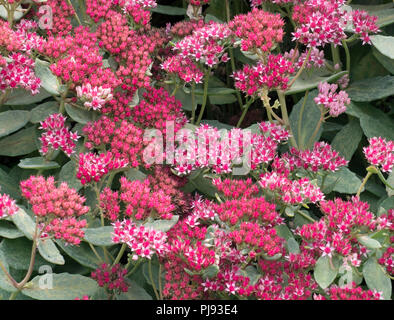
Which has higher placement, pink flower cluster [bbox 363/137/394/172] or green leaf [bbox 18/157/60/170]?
pink flower cluster [bbox 363/137/394/172]

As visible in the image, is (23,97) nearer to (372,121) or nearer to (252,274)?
(252,274)

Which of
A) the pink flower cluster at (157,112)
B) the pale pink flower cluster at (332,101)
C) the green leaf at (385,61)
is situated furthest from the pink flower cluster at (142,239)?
the green leaf at (385,61)

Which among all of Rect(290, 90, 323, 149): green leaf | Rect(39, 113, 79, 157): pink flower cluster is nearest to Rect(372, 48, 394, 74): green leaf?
Rect(290, 90, 323, 149): green leaf

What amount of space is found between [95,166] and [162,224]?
279mm

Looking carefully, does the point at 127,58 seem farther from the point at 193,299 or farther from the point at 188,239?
the point at 193,299

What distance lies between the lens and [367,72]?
9.20 feet

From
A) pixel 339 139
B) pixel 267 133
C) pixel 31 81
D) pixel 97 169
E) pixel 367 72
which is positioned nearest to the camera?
A: pixel 97 169

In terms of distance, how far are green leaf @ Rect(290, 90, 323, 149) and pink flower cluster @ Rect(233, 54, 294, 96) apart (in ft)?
0.88

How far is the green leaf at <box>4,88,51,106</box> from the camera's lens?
232 cm

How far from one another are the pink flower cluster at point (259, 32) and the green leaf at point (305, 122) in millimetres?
365

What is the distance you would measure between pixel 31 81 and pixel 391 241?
4.23ft

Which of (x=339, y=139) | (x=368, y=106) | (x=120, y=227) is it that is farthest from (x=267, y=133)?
(x=120, y=227)

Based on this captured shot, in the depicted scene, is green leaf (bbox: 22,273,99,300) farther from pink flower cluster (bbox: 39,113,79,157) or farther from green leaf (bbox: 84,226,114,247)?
pink flower cluster (bbox: 39,113,79,157)

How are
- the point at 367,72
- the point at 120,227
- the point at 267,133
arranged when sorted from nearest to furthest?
the point at 120,227
the point at 267,133
the point at 367,72
